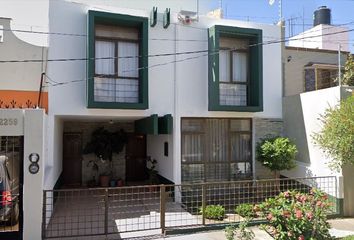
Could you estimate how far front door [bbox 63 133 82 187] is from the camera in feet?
50.5

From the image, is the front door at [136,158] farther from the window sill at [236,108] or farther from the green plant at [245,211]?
the green plant at [245,211]

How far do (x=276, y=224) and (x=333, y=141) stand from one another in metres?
3.94

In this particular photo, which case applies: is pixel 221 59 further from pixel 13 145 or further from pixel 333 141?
pixel 13 145

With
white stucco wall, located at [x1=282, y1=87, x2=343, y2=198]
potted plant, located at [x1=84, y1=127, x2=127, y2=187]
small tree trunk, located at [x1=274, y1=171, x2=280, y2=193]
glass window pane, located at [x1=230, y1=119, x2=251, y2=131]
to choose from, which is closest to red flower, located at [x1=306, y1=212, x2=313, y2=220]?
small tree trunk, located at [x1=274, y1=171, x2=280, y2=193]

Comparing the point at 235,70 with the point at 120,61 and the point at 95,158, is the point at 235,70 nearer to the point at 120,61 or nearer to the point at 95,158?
the point at 120,61

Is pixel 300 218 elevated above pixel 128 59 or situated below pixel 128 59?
below

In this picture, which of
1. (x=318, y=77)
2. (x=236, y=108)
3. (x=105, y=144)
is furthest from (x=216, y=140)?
(x=318, y=77)

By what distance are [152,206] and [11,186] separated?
4503 mm

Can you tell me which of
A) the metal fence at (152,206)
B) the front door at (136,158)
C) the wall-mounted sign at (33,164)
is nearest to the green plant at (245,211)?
the metal fence at (152,206)

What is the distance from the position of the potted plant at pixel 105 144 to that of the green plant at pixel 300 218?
30.4 feet

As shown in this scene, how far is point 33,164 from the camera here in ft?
25.3

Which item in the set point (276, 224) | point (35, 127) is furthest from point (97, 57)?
point (276, 224)

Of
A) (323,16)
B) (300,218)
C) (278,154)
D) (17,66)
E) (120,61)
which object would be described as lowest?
(300,218)

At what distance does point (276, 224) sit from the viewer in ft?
22.9
